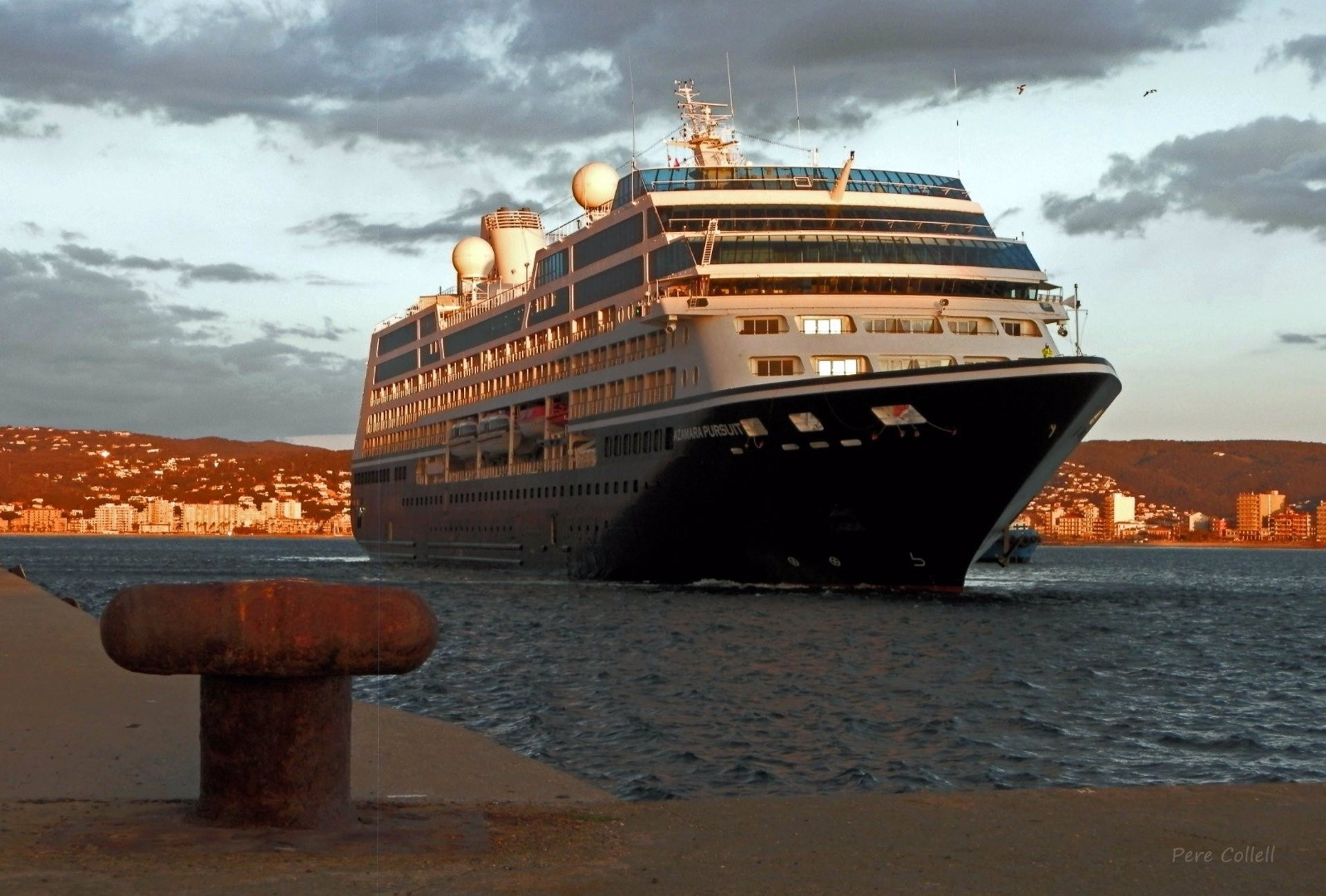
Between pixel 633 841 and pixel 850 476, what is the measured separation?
101 ft

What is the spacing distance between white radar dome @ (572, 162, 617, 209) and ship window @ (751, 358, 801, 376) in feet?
81.7

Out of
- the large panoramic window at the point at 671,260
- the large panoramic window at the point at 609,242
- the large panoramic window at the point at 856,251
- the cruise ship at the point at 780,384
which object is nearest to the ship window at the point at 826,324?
the cruise ship at the point at 780,384

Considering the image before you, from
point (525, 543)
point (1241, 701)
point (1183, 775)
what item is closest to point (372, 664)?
point (1183, 775)

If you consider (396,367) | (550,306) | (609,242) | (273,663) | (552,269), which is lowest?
(273,663)

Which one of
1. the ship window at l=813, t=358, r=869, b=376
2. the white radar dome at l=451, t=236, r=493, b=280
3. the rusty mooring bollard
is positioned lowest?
the rusty mooring bollard

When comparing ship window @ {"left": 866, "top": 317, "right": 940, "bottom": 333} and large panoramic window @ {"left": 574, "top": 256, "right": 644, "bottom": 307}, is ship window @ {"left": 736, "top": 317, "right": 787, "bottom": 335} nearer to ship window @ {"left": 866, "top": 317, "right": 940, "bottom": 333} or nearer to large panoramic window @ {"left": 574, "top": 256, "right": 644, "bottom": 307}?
ship window @ {"left": 866, "top": 317, "right": 940, "bottom": 333}

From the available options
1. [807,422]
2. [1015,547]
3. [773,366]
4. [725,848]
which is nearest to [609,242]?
[773,366]

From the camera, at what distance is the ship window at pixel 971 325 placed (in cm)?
4228

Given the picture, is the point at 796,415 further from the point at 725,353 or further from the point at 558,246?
the point at 558,246

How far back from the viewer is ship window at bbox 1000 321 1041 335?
141 feet

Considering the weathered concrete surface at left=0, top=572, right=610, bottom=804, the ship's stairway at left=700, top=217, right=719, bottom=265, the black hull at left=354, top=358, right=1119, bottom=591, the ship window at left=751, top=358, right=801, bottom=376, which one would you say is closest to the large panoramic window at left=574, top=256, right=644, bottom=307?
the ship's stairway at left=700, top=217, right=719, bottom=265

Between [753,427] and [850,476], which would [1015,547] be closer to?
[753,427]

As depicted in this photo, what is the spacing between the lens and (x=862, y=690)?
70.3 ft

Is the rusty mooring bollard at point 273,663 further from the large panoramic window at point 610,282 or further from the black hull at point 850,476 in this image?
the large panoramic window at point 610,282
